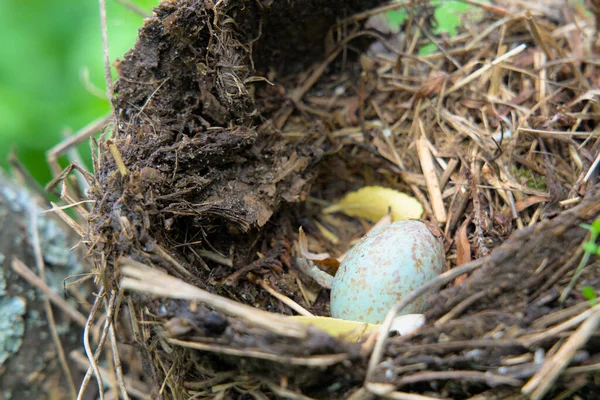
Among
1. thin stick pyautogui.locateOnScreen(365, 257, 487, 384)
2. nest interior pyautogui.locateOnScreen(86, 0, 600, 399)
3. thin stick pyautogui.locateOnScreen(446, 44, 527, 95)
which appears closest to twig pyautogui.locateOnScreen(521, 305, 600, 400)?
nest interior pyautogui.locateOnScreen(86, 0, 600, 399)

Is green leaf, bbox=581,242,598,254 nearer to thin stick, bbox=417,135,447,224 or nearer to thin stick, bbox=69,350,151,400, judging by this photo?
thin stick, bbox=417,135,447,224

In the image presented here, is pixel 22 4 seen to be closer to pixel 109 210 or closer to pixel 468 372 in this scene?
pixel 109 210

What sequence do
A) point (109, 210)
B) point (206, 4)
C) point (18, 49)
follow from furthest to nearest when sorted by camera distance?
point (18, 49)
point (206, 4)
point (109, 210)

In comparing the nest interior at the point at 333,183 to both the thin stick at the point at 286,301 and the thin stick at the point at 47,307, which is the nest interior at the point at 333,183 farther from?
the thin stick at the point at 47,307

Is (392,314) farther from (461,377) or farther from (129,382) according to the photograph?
(129,382)

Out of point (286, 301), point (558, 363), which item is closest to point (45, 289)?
point (286, 301)

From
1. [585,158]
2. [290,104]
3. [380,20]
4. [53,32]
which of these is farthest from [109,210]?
[53,32]

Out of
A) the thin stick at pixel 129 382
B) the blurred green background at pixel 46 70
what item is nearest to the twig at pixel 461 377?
the thin stick at pixel 129 382
